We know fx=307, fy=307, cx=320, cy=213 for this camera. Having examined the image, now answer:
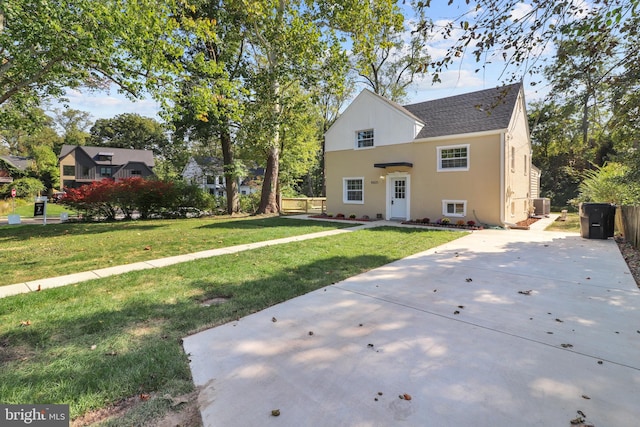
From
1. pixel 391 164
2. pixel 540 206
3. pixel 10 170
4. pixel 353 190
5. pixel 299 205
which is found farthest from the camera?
pixel 10 170

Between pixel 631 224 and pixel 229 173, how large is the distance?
17.2 metres

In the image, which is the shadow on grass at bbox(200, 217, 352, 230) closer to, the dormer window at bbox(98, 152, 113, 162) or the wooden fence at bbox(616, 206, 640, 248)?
the wooden fence at bbox(616, 206, 640, 248)

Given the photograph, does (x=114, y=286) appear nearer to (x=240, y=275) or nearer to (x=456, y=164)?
(x=240, y=275)

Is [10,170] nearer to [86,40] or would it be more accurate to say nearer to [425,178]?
[86,40]

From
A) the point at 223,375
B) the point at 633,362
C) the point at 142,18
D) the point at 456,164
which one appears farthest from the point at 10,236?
the point at 456,164

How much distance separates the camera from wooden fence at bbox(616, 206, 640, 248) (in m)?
7.69

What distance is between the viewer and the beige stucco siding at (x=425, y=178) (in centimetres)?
1240

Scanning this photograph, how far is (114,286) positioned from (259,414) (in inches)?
157

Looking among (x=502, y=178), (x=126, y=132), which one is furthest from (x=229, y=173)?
(x=126, y=132)

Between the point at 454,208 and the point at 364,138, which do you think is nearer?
the point at 454,208

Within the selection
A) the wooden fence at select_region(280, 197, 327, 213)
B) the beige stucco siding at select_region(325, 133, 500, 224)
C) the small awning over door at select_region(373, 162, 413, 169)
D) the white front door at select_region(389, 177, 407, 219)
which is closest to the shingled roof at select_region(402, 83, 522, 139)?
the beige stucco siding at select_region(325, 133, 500, 224)

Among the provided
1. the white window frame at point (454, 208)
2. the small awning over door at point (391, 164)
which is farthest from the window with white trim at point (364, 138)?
the white window frame at point (454, 208)

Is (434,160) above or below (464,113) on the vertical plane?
below

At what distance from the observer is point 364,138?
16078 mm
